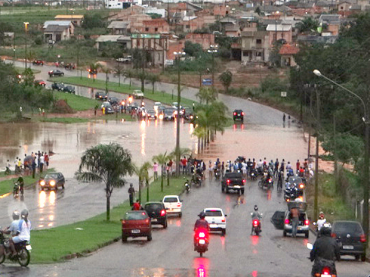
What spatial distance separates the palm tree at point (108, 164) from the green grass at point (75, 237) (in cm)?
158

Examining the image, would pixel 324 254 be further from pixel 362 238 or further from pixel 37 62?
pixel 37 62

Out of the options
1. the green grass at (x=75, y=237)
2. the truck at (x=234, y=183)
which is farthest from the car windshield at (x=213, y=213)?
the truck at (x=234, y=183)

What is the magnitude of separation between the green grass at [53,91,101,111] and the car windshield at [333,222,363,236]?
2918 inches

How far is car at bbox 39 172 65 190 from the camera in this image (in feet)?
174

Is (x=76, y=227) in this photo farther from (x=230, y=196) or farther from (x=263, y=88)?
(x=263, y=88)

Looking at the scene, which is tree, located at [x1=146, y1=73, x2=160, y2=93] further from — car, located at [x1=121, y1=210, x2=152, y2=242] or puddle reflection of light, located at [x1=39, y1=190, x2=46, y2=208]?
car, located at [x1=121, y1=210, x2=152, y2=242]

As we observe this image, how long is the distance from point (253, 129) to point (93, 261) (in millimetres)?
66868

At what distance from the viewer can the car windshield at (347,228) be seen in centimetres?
2930

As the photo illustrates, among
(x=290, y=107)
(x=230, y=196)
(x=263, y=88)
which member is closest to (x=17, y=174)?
(x=230, y=196)

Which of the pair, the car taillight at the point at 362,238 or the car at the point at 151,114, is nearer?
the car taillight at the point at 362,238

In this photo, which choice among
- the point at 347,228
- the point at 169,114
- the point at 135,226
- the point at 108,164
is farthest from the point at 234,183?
the point at 169,114

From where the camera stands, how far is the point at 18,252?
73.3ft

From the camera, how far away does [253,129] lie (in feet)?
302

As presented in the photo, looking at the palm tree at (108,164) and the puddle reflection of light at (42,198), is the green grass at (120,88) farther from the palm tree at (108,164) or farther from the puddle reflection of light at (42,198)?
the palm tree at (108,164)
